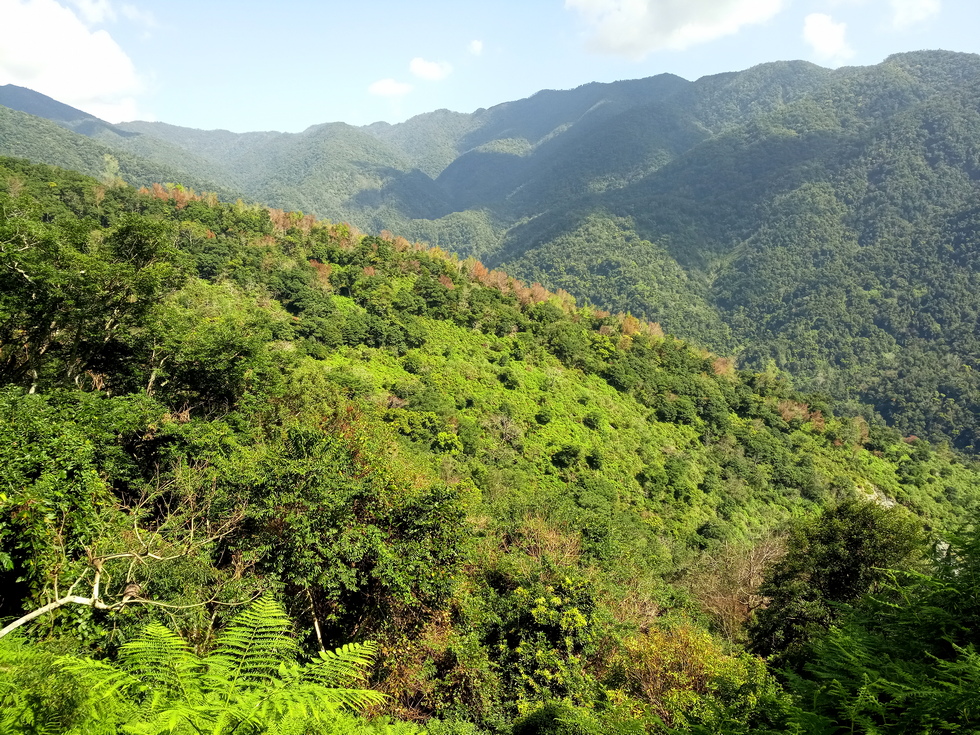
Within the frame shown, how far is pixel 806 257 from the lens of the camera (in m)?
147

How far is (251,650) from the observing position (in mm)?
3664

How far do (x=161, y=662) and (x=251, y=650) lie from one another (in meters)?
0.58

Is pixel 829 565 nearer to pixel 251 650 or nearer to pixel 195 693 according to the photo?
pixel 251 650

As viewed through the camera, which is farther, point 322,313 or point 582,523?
point 322,313

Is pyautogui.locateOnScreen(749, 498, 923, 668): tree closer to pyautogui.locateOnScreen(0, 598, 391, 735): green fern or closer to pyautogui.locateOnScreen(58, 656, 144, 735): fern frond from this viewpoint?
pyautogui.locateOnScreen(0, 598, 391, 735): green fern

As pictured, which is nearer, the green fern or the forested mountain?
the green fern

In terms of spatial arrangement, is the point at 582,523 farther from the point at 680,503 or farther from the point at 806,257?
the point at 806,257

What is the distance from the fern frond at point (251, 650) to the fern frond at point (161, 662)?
17 centimetres

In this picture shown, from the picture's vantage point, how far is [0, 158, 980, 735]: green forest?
354 cm

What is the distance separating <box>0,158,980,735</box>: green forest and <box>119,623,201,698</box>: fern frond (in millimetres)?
30

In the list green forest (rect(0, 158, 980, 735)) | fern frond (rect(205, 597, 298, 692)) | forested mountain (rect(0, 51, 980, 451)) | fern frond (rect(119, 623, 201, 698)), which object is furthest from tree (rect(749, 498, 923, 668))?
forested mountain (rect(0, 51, 980, 451))

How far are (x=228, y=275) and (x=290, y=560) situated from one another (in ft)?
86.8

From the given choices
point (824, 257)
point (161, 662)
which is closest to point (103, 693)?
point (161, 662)

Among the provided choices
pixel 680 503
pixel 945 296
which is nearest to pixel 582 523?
pixel 680 503
